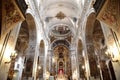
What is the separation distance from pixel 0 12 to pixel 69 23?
579 inches

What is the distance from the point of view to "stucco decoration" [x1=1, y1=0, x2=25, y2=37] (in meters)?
4.53

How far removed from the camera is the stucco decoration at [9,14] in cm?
453

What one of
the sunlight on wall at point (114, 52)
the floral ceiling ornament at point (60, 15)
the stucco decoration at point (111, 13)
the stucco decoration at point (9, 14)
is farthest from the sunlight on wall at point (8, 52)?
the floral ceiling ornament at point (60, 15)

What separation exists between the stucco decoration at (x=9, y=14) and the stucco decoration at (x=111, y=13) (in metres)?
3.15

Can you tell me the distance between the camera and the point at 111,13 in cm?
495

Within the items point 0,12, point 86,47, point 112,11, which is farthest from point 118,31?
point 86,47

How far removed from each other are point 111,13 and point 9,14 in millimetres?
3800

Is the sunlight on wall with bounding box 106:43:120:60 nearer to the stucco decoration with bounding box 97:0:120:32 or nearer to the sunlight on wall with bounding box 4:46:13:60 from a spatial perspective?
the stucco decoration with bounding box 97:0:120:32

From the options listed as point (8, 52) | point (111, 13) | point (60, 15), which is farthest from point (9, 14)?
point (60, 15)

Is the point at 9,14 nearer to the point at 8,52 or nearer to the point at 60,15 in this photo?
the point at 8,52

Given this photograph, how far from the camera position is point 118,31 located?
5023mm

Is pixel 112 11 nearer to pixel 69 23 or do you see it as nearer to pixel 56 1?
pixel 56 1

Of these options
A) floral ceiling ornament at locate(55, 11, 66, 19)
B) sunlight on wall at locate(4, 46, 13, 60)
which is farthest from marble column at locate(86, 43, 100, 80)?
floral ceiling ornament at locate(55, 11, 66, 19)

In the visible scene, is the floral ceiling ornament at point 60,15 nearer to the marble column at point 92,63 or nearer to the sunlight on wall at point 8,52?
the marble column at point 92,63
